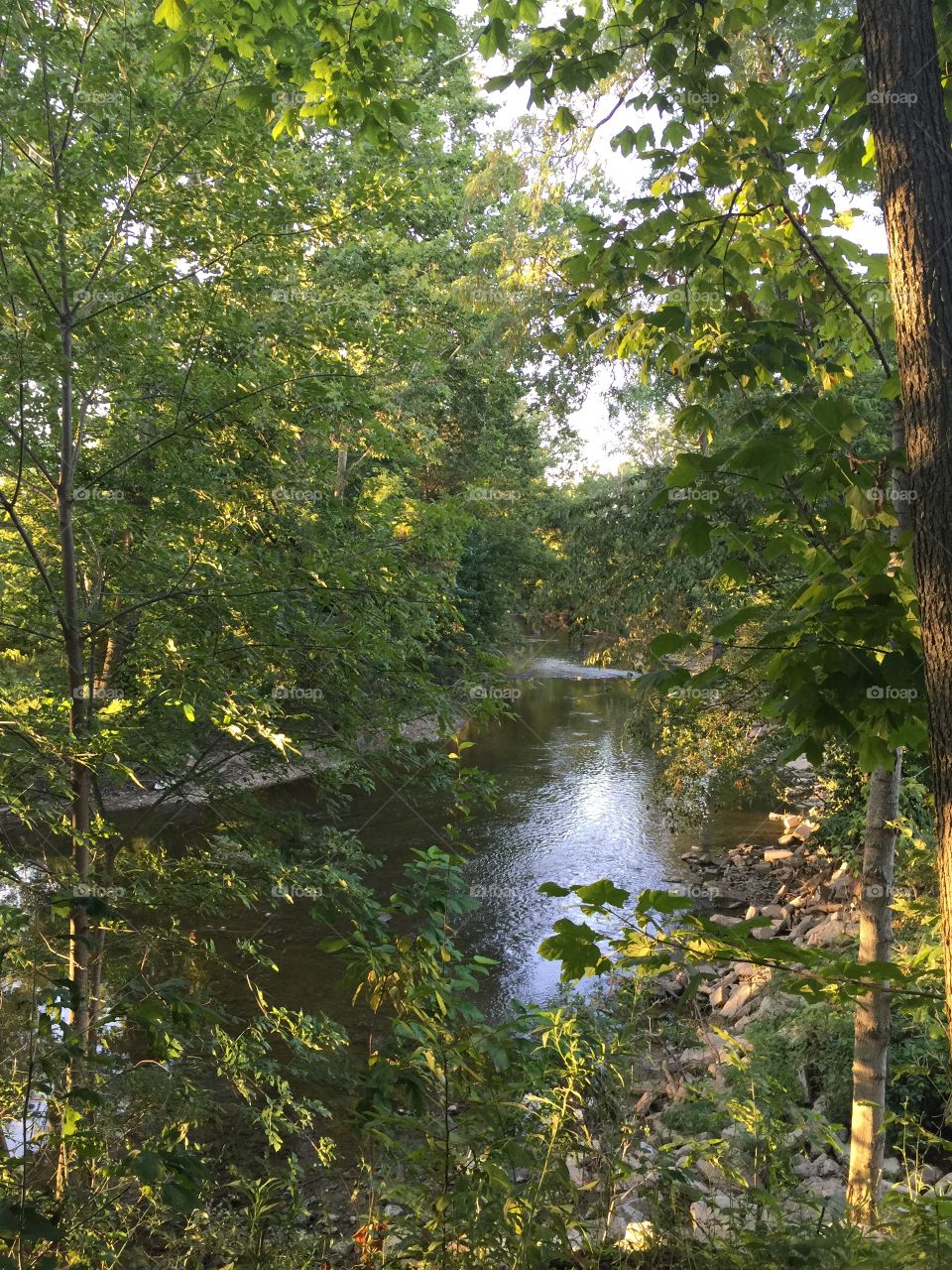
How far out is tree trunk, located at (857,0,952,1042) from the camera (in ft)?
5.44

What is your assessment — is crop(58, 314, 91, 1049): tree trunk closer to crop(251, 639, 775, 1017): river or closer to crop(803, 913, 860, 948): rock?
crop(251, 639, 775, 1017): river

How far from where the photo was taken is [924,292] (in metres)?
1.76

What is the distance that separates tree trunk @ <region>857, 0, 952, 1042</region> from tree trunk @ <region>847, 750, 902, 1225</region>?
164 centimetres

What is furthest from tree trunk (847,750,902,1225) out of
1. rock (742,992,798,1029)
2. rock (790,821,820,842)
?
rock (790,821,820,842)

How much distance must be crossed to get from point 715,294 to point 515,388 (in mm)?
18422

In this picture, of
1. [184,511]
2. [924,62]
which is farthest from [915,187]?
[184,511]

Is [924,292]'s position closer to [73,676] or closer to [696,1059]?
[73,676]

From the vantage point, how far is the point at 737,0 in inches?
112

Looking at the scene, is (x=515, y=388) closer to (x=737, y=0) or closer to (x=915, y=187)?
(x=737, y=0)

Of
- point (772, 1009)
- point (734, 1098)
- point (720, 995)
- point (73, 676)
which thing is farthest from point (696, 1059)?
point (73, 676)

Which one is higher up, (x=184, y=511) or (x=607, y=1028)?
(x=184, y=511)

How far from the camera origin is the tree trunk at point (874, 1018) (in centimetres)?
322

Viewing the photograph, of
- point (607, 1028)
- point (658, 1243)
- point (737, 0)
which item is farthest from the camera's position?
point (607, 1028)

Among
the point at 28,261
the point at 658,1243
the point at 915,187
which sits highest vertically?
the point at 28,261
